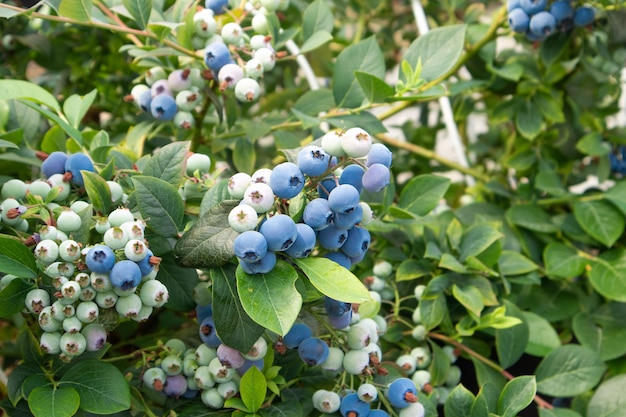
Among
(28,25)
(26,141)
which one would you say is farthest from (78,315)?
(28,25)

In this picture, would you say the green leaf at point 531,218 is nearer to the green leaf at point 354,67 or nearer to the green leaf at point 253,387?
the green leaf at point 354,67

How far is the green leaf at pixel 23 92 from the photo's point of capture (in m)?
0.62

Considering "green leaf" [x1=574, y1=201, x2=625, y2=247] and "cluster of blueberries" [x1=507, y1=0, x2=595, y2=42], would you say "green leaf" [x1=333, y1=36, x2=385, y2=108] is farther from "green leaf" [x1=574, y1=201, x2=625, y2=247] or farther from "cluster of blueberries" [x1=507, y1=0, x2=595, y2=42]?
"green leaf" [x1=574, y1=201, x2=625, y2=247]

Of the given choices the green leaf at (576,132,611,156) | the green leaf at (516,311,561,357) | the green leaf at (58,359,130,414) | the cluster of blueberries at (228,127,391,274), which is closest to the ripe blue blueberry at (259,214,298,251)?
the cluster of blueberries at (228,127,391,274)

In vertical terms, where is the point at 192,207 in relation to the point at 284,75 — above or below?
above

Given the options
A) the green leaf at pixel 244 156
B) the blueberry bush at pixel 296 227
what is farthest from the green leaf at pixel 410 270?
the green leaf at pixel 244 156

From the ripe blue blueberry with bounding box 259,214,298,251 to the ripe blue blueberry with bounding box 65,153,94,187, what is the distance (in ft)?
0.72

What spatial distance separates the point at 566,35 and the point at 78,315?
800 millimetres

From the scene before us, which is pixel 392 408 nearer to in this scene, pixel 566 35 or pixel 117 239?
pixel 117 239

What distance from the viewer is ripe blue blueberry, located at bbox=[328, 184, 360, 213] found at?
468 mm

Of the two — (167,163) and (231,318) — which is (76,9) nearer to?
(167,163)

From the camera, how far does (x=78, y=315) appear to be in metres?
0.51

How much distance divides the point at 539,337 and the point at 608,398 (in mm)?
103

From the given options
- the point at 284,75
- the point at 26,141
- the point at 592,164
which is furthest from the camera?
the point at 284,75
